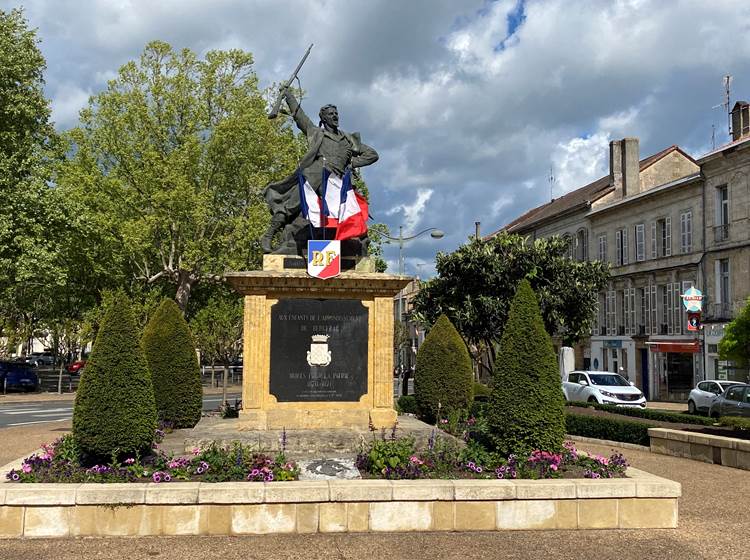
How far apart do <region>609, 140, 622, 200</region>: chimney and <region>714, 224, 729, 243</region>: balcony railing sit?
421 inches

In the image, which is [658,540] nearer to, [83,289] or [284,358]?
[284,358]

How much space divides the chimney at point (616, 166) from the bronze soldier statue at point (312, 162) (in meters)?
38.4

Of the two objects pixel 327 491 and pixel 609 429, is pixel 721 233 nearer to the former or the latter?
pixel 609 429

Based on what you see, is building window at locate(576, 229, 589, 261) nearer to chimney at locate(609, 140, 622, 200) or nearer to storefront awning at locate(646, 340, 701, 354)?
chimney at locate(609, 140, 622, 200)

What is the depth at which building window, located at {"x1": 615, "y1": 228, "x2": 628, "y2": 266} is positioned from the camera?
44594mm

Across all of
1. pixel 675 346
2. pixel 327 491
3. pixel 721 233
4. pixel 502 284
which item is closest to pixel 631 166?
pixel 721 233

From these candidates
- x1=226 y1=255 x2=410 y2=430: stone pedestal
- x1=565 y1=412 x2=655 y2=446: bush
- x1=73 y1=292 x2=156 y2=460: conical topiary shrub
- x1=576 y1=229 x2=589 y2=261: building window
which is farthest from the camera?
x1=576 y1=229 x2=589 y2=261: building window

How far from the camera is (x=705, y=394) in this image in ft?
89.4

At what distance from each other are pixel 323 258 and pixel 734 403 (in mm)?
17290

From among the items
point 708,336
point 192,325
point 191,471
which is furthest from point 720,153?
point 191,471

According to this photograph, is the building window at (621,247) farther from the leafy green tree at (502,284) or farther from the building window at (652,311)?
the leafy green tree at (502,284)

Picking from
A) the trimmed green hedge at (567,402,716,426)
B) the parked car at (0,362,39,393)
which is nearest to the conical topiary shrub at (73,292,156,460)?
the trimmed green hedge at (567,402,716,426)

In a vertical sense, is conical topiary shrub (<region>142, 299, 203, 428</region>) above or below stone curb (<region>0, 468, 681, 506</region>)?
above

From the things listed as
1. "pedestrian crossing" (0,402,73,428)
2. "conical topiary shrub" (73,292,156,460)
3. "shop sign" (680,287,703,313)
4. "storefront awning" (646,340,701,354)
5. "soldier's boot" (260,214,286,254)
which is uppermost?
"shop sign" (680,287,703,313)
